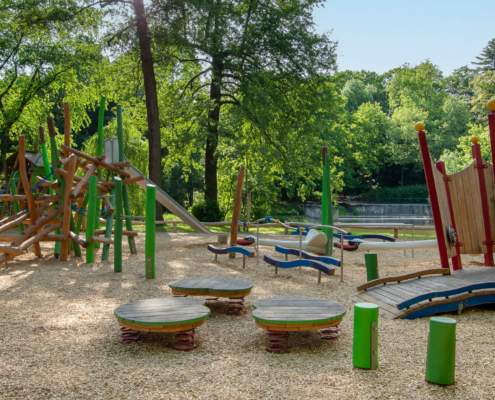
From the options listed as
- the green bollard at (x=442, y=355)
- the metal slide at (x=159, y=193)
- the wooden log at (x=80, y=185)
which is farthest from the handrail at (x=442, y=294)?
the wooden log at (x=80, y=185)

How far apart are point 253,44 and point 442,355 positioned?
53.1 feet

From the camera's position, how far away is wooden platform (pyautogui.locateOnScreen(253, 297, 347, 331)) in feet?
13.3

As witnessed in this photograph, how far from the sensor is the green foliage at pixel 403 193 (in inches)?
1532

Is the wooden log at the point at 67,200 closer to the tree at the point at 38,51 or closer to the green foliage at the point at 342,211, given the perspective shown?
the tree at the point at 38,51

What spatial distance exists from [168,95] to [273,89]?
547 centimetres

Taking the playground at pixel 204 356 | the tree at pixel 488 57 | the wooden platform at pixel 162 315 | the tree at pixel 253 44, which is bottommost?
the playground at pixel 204 356

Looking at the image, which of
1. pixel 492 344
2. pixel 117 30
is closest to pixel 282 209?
pixel 117 30

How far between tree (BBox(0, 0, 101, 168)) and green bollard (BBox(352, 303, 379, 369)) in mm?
16923

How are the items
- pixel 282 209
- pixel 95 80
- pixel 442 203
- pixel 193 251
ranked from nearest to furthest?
pixel 442 203, pixel 193 251, pixel 95 80, pixel 282 209

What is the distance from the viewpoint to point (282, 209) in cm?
3328

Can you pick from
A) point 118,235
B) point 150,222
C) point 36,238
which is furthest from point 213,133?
point 150,222

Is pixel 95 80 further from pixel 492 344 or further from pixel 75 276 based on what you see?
pixel 492 344

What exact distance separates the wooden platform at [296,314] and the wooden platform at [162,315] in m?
0.62

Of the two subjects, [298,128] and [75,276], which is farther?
[298,128]
